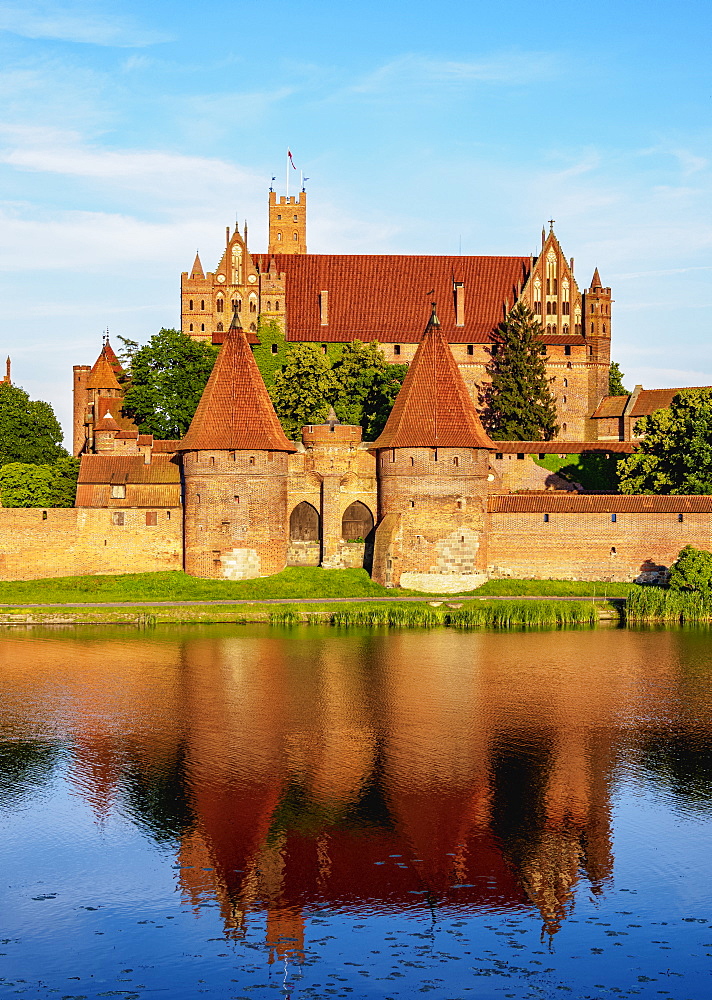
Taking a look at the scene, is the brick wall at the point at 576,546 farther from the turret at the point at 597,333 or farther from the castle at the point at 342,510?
the turret at the point at 597,333

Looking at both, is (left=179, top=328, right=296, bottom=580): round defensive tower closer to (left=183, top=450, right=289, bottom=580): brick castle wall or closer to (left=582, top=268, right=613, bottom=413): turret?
(left=183, top=450, right=289, bottom=580): brick castle wall

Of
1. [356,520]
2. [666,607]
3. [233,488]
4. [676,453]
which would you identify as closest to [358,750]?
[666,607]

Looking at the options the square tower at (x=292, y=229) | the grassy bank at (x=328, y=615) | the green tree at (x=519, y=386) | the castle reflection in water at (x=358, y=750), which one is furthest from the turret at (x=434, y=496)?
the square tower at (x=292, y=229)

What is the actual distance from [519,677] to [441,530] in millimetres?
13258

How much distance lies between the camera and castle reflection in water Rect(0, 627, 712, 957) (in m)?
17.5

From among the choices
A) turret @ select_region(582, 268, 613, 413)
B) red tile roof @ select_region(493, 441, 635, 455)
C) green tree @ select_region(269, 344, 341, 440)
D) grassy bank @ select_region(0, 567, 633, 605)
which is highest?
turret @ select_region(582, 268, 613, 413)

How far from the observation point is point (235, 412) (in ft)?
148

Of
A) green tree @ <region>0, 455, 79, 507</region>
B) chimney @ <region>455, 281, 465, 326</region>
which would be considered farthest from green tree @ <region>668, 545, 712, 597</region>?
chimney @ <region>455, 281, 465, 326</region>

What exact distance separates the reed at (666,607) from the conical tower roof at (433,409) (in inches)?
288

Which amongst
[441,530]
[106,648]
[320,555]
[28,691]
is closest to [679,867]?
[28,691]

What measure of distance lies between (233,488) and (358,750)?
21306mm

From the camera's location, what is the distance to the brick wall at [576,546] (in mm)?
45406

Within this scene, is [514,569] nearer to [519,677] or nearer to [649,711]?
[519,677]

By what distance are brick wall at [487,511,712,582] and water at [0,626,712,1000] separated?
493 inches
